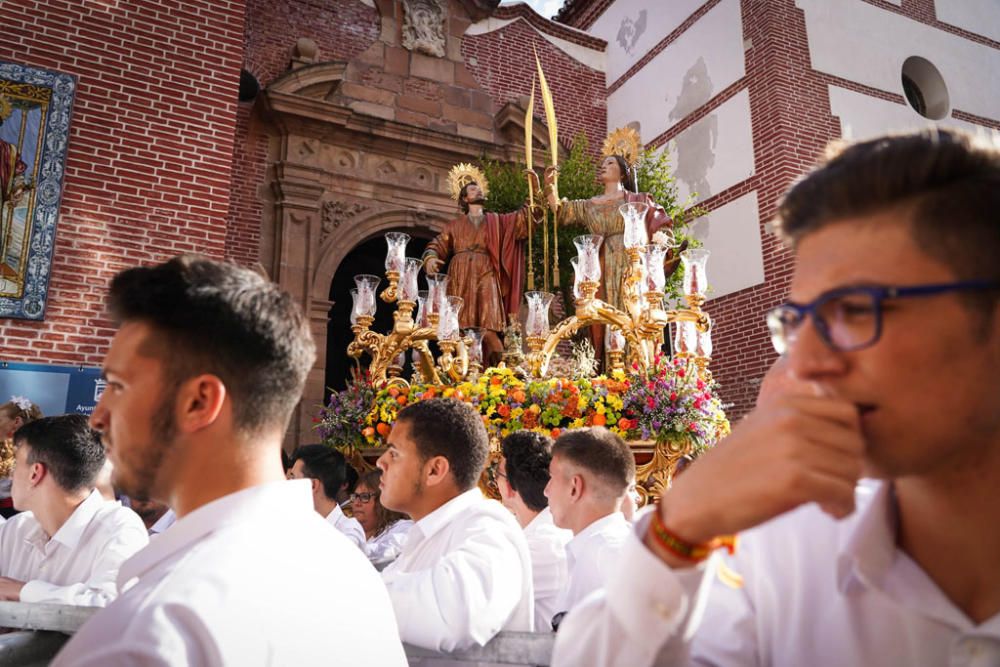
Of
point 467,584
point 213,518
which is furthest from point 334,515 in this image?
point 213,518

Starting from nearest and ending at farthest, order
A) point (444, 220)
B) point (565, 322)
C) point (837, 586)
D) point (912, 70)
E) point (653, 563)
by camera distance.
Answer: point (653, 563) < point (837, 586) < point (565, 322) < point (444, 220) < point (912, 70)

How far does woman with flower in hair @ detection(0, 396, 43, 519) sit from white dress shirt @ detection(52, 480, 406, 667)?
3588mm

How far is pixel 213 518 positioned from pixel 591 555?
6.84ft

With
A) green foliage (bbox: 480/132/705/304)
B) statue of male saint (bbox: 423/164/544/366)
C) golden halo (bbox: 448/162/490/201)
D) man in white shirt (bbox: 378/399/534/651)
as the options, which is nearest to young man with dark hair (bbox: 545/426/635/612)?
man in white shirt (bbox: 378/399/534/651)

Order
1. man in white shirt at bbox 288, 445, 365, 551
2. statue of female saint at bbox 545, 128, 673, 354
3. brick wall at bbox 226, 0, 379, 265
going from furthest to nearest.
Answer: brick wall at bbox 226, 0, 379, 265, statue of female saint at bbox 545, 128, 673, 354, man in white shirt at bbox 288, 445, 365, 551

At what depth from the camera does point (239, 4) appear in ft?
26.4

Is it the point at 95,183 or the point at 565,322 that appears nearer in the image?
the point at 565,322

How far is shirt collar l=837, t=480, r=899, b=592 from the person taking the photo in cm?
104

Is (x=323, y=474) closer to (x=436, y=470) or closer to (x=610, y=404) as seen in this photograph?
(x=610, y=404)

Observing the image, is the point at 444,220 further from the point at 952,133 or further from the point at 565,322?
the point at 952,133

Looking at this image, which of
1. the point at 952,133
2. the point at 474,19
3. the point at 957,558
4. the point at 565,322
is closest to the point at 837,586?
the point at 957,558

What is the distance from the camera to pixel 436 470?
3.04m

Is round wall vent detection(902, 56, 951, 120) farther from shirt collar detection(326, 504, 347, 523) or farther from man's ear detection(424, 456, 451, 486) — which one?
man's ear detection(424, 456, 451, 486)

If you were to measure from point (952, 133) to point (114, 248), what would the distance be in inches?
287
